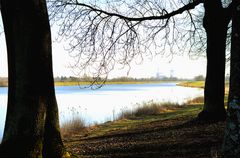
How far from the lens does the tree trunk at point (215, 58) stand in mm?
8805

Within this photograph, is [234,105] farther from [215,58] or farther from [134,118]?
[134,118]

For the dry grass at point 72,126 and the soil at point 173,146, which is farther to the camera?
the dry grass at point 72,126

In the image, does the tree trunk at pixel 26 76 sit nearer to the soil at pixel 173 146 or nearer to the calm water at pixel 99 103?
the soil at pixel 173 146

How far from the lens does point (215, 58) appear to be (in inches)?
354

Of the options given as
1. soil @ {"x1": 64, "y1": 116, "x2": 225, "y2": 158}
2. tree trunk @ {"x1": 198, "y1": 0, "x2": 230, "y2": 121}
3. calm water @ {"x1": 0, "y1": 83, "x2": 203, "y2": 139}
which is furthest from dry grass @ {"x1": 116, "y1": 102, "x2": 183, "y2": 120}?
soil @ {"x1": 64, "y1": 116, "x2": 225, "y2": 158}

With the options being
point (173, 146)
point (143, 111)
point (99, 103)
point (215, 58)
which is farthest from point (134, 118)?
point (99, 103)

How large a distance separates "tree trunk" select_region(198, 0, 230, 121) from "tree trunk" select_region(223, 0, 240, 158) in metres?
5.47

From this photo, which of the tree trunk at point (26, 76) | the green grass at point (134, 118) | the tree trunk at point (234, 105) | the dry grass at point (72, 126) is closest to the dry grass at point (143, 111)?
the green grass at point (134, 118)

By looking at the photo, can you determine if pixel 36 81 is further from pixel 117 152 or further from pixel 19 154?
pixel 117 152

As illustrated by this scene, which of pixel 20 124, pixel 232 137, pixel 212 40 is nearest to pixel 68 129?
pixel 212 40

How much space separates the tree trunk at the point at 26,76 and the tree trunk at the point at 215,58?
20.9 feet

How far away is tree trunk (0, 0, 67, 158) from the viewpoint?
380 centimetres

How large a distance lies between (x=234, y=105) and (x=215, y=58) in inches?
229

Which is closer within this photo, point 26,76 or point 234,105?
point 234,105
